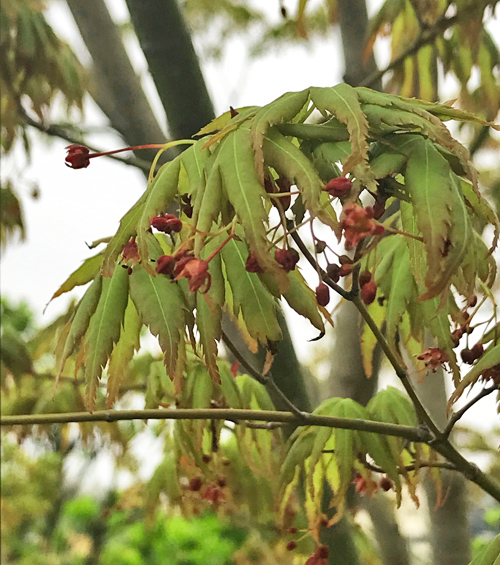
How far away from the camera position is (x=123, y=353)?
1.16ft

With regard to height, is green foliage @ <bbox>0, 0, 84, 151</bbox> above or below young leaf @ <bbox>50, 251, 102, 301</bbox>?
above

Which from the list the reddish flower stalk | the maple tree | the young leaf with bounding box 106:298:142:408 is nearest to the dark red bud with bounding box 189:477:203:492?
the maple tree

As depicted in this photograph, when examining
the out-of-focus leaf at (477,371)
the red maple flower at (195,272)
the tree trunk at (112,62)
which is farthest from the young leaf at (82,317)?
the tree trunk at (112,62)

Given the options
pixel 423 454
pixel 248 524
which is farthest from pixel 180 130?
pixel 248 524

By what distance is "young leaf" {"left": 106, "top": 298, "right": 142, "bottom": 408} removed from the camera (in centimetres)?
34

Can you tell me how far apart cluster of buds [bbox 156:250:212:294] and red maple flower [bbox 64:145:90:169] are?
95mm

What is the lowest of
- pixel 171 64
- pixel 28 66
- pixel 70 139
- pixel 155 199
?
pixel 155 199

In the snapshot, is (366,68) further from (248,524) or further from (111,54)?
(248,524)

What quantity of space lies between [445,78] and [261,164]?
0.63 m

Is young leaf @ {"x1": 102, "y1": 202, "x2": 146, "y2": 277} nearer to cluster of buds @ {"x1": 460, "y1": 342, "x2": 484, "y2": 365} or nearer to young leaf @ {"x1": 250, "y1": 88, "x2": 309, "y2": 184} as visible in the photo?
young leaf @ {"x1": 250, "y1": 88, "x2": 309, "y2": 184}

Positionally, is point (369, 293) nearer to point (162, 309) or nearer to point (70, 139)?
point (162, 309)

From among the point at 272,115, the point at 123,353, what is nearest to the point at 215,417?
the point at 123,353

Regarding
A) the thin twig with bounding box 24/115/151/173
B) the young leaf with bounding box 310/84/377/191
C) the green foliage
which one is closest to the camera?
the young leaf with bounding box 310/84/377/191

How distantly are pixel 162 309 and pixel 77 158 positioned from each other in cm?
10
